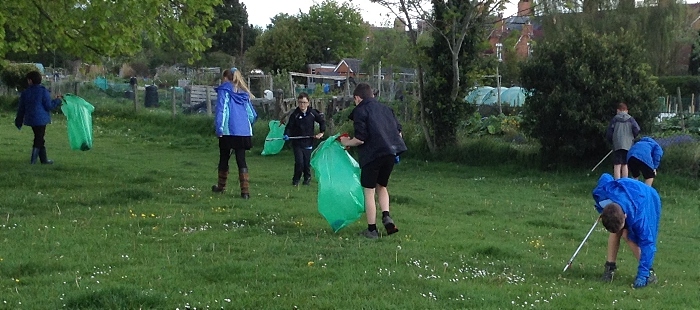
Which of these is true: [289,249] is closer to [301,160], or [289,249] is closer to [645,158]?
[301,160]

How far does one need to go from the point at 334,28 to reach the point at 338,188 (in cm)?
7248

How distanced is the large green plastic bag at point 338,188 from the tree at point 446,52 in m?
10.9

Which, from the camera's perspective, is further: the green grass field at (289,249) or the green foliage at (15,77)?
the green foliage at (15,77)

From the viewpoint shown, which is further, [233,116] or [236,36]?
Result: [236,36]

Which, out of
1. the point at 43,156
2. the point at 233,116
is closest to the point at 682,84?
the point at 43,156

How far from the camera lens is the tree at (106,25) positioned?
45.0 ft

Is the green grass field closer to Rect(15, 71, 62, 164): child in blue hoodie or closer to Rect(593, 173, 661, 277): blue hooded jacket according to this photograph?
Rect(593, 173, 661, 277): blue hooded jacket

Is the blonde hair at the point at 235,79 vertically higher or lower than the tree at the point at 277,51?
lower

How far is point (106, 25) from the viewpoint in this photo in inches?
529

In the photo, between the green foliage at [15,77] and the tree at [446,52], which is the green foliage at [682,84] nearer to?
the tree at [446,52]

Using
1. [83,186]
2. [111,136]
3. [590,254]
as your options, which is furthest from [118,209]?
[111,136]

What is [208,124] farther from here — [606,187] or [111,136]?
[606,187]

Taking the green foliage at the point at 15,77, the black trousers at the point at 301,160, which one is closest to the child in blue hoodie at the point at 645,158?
the black trousers at the point at 301,160

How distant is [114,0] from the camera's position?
42.7 ft
